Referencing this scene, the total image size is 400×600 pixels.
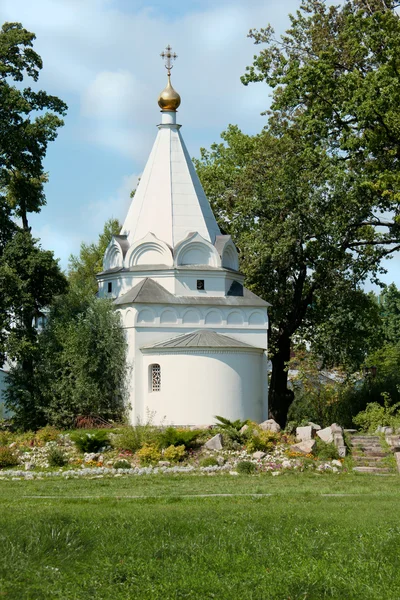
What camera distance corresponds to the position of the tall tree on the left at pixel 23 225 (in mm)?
32125

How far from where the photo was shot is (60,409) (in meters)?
31.7

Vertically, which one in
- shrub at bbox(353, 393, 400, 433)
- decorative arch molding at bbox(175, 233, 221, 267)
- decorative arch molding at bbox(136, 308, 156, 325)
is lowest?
shrub at bbox(353, 393, 400, 433)

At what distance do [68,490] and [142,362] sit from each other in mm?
13766

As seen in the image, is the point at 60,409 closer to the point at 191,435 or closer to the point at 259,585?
the point at 191,435

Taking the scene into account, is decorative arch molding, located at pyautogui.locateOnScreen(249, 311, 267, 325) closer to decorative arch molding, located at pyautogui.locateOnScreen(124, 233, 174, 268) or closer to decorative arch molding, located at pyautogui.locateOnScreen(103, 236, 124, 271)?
decorative arch molding, located at pyautogui.locateOnScreen(124, 233, 174, 268)

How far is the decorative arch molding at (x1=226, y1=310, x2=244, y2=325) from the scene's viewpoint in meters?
33.8

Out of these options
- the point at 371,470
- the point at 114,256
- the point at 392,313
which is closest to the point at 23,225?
the point at 114,256

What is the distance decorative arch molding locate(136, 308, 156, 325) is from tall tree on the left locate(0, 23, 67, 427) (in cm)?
325

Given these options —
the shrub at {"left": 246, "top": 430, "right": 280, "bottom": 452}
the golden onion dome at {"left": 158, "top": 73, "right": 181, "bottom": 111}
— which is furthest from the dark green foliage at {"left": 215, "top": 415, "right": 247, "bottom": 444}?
the golden onion dome at {"left": 158, "top": 73, "right": 181, "bottom": 111}

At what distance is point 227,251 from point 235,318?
107 inches

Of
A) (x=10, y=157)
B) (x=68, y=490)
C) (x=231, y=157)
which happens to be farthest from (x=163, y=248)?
(x=68, y=490)

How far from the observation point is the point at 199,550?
11.3 metres

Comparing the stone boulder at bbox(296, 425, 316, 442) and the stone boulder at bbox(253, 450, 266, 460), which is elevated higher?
the stone boulder at bbox(296, 425, 316, 442)

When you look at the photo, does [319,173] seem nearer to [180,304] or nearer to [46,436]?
[180,304]
